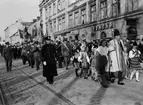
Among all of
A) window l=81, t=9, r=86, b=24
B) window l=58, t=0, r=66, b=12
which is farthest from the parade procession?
window l=58, t=0, r=66, b=12

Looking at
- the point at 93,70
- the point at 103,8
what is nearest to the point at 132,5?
the point at 103,8

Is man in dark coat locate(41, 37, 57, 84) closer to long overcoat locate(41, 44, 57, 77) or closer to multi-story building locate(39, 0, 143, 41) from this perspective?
long overcoat locate(41, 44, 57, 77)

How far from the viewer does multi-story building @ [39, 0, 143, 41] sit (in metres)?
17.3

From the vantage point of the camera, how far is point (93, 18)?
23797 millimetres

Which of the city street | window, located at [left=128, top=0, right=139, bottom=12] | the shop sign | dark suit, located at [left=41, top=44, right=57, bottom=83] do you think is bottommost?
the city street

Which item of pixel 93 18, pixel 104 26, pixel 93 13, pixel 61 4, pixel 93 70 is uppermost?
pixel 61 4

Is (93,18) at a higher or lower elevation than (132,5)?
lower

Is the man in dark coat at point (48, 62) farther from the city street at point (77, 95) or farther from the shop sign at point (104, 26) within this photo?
the shop sign at point (104, 26)

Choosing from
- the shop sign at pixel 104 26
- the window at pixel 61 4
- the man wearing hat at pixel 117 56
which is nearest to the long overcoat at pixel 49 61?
the man wearing hat at pixel 117 56

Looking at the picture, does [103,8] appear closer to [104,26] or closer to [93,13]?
[104,26]

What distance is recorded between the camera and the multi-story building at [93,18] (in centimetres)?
1733

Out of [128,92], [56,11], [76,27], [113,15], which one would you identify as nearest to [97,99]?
[128,92]

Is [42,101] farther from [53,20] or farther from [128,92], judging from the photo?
[53,20]

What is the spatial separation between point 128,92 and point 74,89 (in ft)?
5.75
